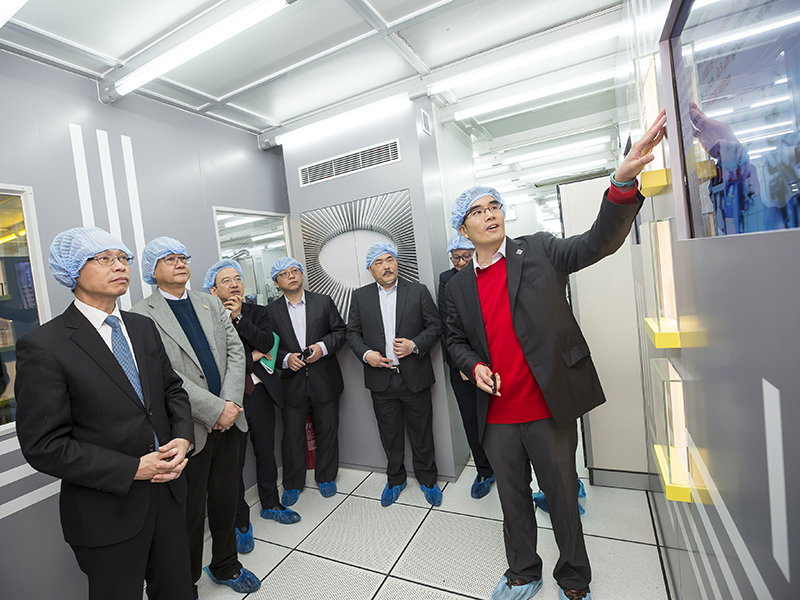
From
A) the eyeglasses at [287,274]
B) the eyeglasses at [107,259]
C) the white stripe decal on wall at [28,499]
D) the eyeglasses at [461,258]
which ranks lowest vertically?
the white stripe decal on wall at [28,499]

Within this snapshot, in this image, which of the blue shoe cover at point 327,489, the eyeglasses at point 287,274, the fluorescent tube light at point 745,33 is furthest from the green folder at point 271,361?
the fluorescent tube light at point 745,33

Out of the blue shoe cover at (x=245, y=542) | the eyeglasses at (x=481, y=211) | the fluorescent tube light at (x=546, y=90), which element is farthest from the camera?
the fluorescent tube light at (x=546, y=90)

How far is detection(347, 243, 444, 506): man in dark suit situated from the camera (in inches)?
119

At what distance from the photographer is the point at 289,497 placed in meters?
3.18

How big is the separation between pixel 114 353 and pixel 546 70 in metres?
3.51

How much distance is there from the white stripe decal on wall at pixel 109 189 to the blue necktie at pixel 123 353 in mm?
1111

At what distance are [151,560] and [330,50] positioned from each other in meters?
2.96

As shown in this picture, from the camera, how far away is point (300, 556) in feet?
8.25

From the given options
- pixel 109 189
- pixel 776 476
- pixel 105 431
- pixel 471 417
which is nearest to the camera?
pixel 776 476

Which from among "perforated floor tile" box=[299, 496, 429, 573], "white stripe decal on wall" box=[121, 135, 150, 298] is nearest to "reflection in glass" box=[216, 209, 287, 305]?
"white stripe decal on wall" box=[121, 135, 150, 298]

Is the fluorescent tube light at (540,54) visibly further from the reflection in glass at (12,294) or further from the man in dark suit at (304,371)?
the reflection in glass at (12,294)

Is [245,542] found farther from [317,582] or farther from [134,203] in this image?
[134,203]

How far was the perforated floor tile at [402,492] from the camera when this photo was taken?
301 centimetres

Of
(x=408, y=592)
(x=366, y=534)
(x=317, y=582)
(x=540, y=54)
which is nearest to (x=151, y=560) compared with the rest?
(x=317, y=582)
